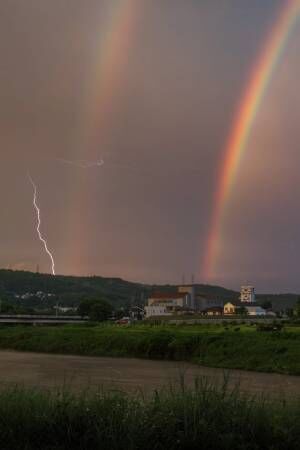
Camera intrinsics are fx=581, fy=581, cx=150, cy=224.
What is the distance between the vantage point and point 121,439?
6191 millimetres

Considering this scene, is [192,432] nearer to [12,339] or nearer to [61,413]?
[61,413]

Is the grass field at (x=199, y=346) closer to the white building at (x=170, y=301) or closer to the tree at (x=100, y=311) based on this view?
the tree at (x=100, y=311)

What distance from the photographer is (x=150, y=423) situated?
6.34 metres

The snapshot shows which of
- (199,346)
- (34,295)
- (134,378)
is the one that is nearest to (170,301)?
(34,295)

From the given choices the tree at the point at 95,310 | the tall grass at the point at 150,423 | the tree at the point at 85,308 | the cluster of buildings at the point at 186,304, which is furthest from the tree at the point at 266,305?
the tall grass at the point at 150,423

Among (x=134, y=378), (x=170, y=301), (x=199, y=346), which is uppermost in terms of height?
(x=170, y=301)

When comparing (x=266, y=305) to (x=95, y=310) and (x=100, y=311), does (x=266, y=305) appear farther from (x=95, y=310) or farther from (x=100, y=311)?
(x=95, y=310)

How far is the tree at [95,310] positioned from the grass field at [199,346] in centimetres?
5989

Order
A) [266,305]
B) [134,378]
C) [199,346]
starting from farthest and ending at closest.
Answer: [266,305]
[199,346]
[134,378]

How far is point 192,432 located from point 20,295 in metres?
183

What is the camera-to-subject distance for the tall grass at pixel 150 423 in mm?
6281

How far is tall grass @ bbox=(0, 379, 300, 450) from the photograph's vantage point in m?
6.28

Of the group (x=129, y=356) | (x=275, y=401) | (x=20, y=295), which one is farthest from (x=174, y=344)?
(x=20, y=295)

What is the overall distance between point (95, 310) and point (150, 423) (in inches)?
4820
